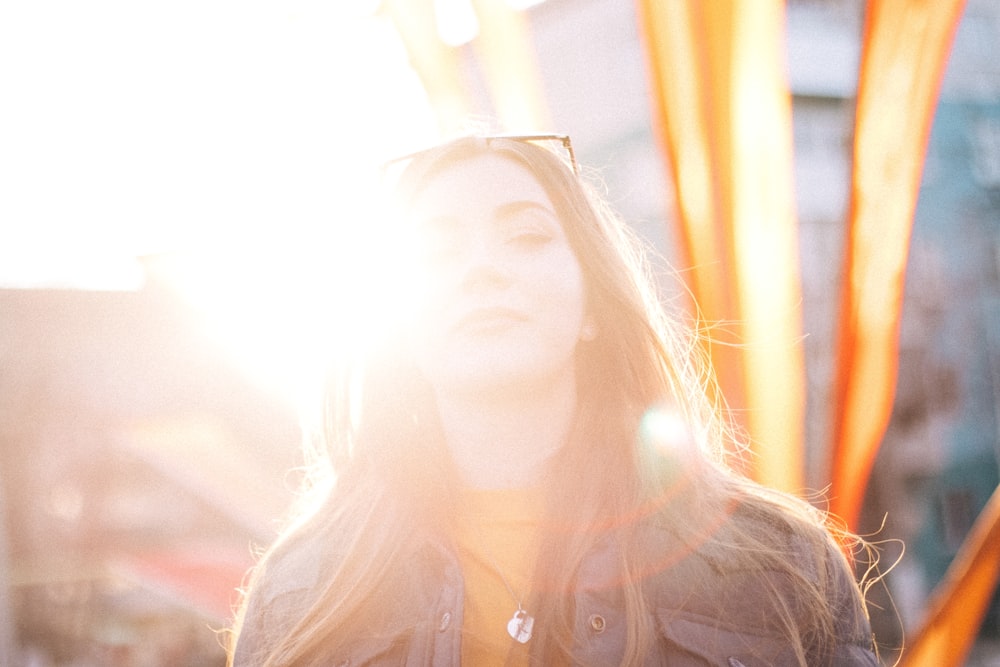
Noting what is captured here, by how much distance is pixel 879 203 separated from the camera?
7.63 feet

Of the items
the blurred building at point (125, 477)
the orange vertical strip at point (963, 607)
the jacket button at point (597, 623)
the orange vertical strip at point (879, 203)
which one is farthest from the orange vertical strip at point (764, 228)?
the blurred building at point (125, 477)

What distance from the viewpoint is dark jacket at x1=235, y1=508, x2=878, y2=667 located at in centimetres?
126

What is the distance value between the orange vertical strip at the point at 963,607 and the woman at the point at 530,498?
1.49 m

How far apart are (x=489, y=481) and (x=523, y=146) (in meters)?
0.70

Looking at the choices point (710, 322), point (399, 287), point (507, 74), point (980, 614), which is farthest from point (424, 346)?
point (980, 614)

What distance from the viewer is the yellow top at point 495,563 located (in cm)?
130

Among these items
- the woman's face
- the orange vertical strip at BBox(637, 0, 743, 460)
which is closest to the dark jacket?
the woman's face

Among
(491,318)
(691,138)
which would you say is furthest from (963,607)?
(491,318)

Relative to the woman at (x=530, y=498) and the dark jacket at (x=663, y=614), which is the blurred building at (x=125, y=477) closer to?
the woman at (x=530, y=498)

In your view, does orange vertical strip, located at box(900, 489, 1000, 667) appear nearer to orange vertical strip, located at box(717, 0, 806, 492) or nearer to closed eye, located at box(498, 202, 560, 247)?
orange vertical strip, located at box(717, 0, 806, 492)

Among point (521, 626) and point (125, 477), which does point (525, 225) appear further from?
point (125, 477)

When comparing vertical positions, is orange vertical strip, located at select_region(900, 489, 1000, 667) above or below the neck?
below

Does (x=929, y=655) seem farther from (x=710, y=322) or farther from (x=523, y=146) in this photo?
(x=523, y=146)

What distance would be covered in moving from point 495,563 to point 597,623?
222 mm
